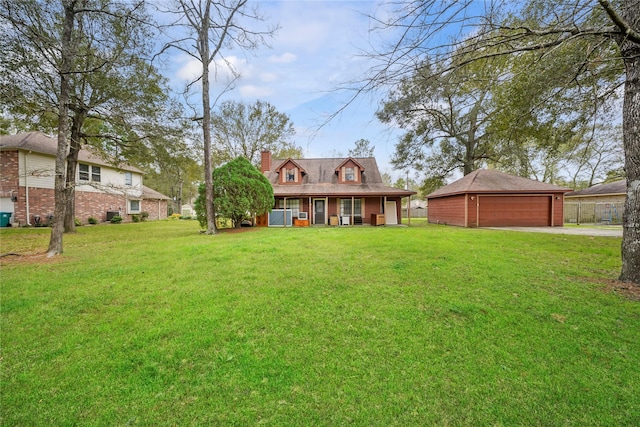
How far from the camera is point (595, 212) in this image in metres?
20.3

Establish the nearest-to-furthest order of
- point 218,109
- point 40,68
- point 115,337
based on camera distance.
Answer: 1. point 115,337
2. point 40,68
3. point 218,109

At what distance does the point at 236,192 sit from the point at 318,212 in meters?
6.79

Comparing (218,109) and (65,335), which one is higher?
(218,109)

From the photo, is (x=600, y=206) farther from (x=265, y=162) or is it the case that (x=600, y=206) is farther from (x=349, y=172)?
(x=265, y=162)

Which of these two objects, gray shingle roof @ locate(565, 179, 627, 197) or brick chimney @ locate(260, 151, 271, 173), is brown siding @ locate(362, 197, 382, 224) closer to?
brick chimney @ locate(260, 151, 271, 173)

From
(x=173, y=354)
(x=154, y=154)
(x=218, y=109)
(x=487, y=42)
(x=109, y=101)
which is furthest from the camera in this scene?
(x=218, y=109)

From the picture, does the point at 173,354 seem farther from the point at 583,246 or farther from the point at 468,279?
the point at 583,246

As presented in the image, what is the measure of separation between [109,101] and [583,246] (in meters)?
19.4

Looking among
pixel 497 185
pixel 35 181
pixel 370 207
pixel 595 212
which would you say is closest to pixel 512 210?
pixel 497 185

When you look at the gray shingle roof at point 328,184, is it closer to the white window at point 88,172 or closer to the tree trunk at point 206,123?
the tree trunk at point 206,123

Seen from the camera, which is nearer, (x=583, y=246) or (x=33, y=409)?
(x=33, y=409)

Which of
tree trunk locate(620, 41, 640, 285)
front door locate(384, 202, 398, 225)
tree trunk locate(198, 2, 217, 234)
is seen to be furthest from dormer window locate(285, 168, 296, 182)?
tree trunk locate(620, 41, 640, 285)

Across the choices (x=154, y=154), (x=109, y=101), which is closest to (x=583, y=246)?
(x=154, y=154)

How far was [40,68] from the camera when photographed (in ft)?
25.4
